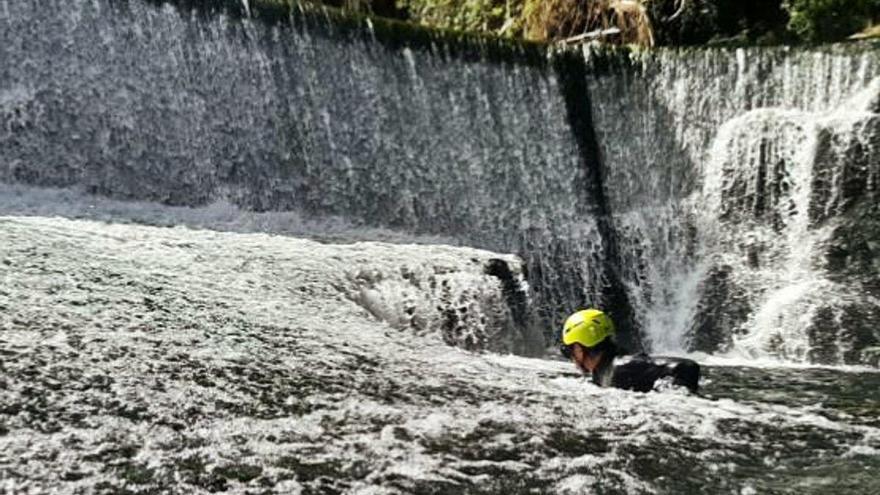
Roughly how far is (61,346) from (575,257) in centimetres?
824

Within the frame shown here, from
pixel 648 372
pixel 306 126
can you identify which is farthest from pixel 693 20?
pixel 648 372

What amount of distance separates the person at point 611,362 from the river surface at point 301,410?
0.40 ft

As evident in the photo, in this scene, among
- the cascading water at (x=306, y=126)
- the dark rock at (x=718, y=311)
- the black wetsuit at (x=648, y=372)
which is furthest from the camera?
the dark rock at (x=718, y=311)

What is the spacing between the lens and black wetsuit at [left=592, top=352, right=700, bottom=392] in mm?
6281

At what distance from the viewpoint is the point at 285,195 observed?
39.3 ft

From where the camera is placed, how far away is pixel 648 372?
6.30 metres

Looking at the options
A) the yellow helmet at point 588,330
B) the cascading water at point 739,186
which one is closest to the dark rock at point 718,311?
the cascading water at point 739,186

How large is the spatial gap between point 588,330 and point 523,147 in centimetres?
689

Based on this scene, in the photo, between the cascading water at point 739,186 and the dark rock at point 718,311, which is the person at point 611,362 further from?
the dark rock at point 718,311

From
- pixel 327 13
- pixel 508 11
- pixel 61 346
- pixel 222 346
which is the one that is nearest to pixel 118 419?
pixel 61 346

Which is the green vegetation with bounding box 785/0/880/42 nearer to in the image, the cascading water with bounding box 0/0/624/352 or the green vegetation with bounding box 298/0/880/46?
the green vegetation with bounding box 298/0/880/46

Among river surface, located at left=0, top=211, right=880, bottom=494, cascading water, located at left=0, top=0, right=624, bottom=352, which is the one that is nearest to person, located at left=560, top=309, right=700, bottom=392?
river surface, located at left=0, top=211, right=880, bottom=494

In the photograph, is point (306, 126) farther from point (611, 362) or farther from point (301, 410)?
point (301, 410)

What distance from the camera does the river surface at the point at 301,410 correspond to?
172 inches
